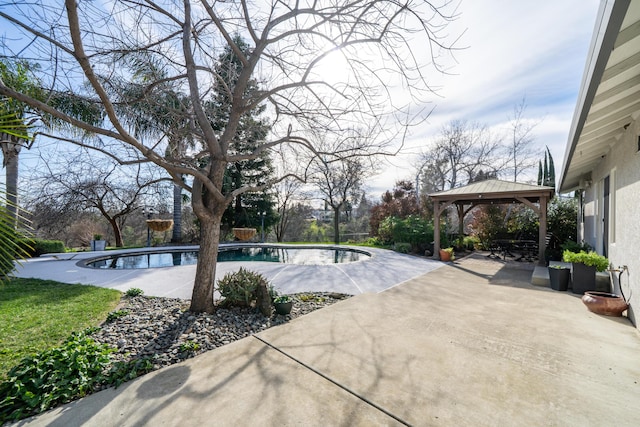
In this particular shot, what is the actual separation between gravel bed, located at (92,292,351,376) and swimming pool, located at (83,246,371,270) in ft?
19.1

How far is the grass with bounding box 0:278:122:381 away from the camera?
3203 mm

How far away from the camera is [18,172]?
1008 cm

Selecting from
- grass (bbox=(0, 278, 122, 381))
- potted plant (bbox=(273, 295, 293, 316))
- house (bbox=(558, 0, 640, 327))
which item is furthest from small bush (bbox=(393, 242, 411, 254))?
grass (bbox=(0, 278, 122, 381))

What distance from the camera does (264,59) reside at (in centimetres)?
514

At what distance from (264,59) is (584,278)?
771 centimetres

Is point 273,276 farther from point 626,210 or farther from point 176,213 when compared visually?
point 176,213

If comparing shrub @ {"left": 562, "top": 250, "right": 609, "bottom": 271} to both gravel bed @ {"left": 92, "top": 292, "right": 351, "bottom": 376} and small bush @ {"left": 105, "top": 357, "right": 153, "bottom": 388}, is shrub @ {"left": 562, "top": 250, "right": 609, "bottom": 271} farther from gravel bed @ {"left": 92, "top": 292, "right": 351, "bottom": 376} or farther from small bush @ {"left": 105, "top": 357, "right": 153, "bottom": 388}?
small bush @ {"left": 105, "top": 357, "right": 153, "bottom": 388}

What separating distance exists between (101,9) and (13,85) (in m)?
2.67

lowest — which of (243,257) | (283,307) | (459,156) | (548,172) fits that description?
(243,257)

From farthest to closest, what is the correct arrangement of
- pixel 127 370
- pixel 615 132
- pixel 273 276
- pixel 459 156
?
pixel 459 156 < pixel 273 276 < pixel 615 132 < pixel 127 370

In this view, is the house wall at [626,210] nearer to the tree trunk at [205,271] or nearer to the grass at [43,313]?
the tree trunk at [205,271]

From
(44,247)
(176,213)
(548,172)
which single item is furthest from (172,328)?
(548,172)

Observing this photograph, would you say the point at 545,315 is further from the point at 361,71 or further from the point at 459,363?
the point at 361,71

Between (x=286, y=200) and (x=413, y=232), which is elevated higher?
(x=286, y=200)
